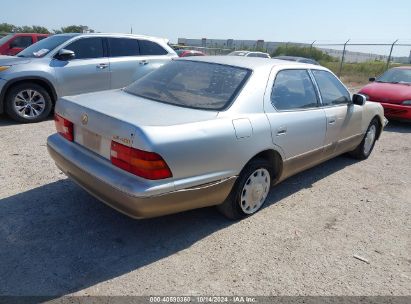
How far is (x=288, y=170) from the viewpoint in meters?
3.96

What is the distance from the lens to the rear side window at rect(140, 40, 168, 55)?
812cm

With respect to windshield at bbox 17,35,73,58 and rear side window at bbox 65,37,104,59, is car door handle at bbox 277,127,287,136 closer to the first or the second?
rear side window at bbox 65,37,104,59

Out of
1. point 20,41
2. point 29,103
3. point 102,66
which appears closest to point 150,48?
point 102,66

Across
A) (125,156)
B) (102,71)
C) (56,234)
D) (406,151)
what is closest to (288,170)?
(125,156)

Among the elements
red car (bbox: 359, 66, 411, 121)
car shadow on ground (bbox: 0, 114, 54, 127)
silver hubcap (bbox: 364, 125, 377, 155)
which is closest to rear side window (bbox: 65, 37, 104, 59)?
car shadow on ground (bbox: 0, 114, 54, 127)

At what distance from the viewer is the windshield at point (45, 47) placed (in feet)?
23.1

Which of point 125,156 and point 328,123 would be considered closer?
point 125,156

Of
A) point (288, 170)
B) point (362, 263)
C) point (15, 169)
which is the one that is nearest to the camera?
point (362, 263)

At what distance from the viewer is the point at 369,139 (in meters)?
5.95

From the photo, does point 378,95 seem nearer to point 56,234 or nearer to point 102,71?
point 102,71

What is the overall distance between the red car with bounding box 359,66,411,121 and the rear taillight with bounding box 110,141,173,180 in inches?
295

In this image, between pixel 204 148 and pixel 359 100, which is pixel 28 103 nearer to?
pixel 204 148

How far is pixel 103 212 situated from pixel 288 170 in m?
1.98

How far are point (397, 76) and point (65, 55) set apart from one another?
27.3 ft
